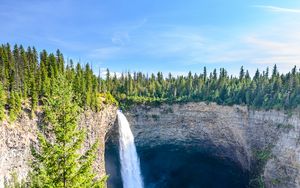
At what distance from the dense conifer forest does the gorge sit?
7.48 ft

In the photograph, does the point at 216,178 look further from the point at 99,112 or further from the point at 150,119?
the point at 99,112

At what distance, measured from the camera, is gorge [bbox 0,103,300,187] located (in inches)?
2115

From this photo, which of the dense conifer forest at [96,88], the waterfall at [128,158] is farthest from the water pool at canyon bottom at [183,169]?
the dense conifer forest at [96,88]

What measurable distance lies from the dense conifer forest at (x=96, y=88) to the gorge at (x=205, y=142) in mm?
2279

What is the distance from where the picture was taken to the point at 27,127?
1624 inches

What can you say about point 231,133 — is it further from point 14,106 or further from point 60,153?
point 60,153

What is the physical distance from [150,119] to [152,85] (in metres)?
19.5

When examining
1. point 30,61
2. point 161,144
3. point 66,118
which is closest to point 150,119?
point 161,144

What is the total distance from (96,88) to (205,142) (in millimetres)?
26554

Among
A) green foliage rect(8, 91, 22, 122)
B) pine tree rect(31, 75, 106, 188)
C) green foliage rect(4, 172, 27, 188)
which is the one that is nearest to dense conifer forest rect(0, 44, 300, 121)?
green foliage rect(8, 91, 22, 122)

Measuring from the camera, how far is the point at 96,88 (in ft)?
208

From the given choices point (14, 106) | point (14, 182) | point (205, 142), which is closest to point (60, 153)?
point (14, 182)

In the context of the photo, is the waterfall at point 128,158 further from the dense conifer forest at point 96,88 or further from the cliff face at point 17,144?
the cliff face at point 17,144

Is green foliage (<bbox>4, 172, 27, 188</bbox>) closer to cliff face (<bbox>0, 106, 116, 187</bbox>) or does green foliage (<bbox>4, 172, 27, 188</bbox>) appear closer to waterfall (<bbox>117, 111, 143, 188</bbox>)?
cliff face (<bbox>0, 106, 116, 187</bbox>)
